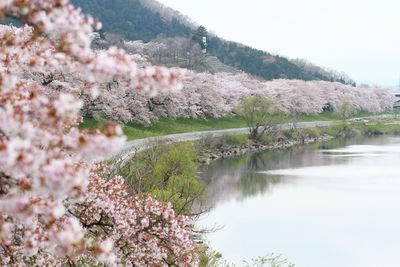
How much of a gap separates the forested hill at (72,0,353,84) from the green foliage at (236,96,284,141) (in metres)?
63.7

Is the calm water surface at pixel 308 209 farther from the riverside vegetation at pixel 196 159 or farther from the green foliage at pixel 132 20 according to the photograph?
the green foliage at pixel 132 20

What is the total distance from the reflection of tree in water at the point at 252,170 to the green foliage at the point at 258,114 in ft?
11.5

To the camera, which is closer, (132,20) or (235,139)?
(235,139)

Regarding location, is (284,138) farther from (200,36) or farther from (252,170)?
(200,36)

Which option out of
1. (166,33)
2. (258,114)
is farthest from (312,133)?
(166,33)

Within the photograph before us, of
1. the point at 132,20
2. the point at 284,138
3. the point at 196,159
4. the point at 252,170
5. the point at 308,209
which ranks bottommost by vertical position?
the point at 308,209

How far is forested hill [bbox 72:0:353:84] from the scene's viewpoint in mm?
121875

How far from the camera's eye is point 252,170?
40.4m

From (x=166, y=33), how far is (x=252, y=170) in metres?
102

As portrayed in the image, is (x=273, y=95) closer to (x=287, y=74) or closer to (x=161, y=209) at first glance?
(x=287, y=74)

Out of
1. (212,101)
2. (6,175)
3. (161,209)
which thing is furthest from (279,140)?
(6,175)

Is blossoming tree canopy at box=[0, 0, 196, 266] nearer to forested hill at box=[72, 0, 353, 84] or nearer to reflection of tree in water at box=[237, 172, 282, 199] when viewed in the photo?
reflection of tree in water at box=[237, 172, 282, 199]

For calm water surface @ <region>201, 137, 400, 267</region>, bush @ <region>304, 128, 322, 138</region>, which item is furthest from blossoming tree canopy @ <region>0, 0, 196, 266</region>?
bush @ <region>304, 128, 322, 138</region>

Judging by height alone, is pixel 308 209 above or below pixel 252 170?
below
